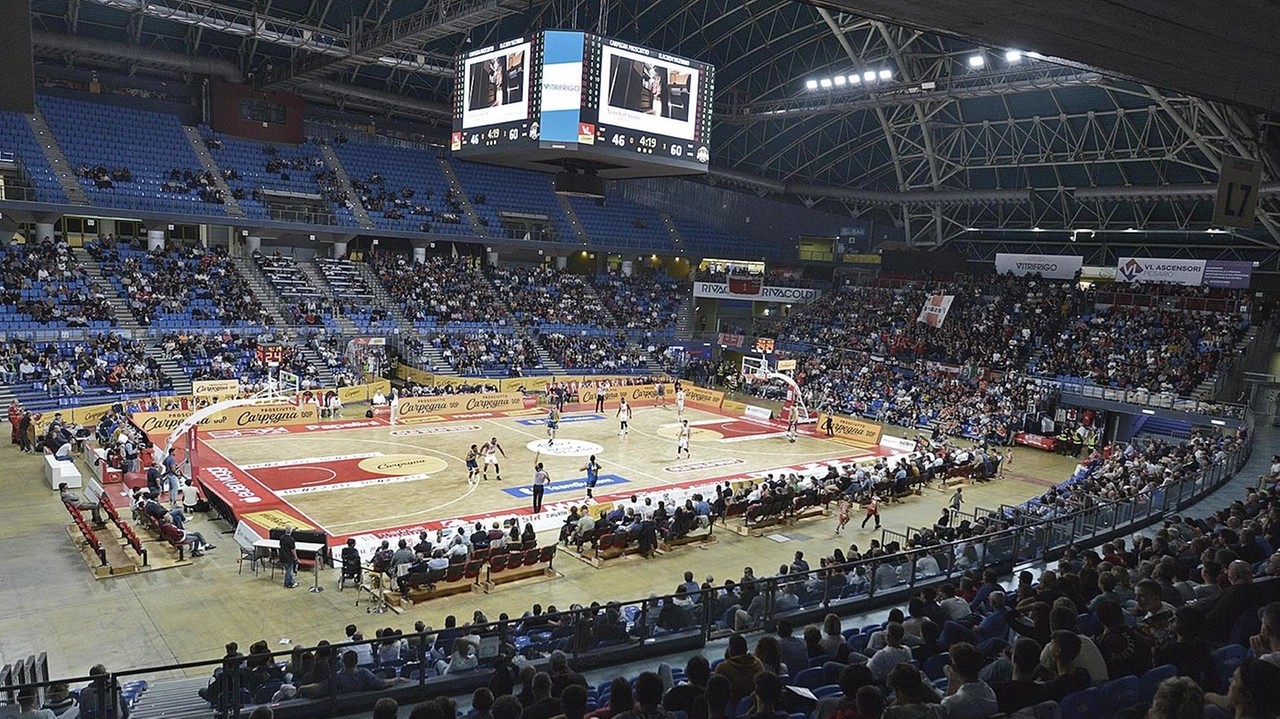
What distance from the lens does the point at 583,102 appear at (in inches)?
945

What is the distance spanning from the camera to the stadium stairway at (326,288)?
146ft

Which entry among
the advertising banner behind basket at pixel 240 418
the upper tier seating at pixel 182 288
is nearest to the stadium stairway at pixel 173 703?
the advertising banner behind basket at pixel 240 418

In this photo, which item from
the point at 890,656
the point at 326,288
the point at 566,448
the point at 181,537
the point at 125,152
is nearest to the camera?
the point at 890,656

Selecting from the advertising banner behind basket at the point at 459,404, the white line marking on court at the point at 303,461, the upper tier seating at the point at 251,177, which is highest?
the upper tier seating at the point at 251,177

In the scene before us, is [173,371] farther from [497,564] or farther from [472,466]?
[497,564]

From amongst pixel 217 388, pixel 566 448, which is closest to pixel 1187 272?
pixel 566 448

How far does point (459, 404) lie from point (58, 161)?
23.3 meters

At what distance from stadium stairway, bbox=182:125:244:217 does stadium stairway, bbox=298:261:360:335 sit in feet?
15.6

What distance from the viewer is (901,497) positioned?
89.8 feet

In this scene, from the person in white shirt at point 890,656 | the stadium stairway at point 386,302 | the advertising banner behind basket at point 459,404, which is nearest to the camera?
the person in white shirt at point 890,656

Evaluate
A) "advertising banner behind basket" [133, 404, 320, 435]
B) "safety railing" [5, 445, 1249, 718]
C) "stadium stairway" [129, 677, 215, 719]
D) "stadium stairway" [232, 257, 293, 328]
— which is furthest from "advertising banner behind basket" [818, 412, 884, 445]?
"stadium stairway" [129, 677, 215, 719]

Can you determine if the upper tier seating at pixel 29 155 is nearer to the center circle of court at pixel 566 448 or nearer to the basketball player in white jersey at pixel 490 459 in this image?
the center circle of court at pixel 566 448

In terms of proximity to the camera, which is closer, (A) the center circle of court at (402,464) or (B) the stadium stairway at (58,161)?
(A) the center circle of court at (402,464)

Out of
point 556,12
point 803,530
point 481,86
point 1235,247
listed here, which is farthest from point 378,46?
point 1235,247
